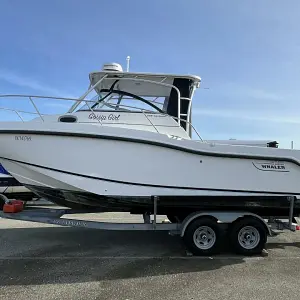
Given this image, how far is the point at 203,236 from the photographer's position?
573 centimetres

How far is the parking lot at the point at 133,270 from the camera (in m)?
4.11

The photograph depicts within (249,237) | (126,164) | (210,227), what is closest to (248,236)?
(249,237)

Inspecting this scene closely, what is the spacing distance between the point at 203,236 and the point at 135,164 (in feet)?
5.31

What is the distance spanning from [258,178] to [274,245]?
5.05 feet

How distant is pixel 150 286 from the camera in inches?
169

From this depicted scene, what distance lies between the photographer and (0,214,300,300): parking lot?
4.11 metres

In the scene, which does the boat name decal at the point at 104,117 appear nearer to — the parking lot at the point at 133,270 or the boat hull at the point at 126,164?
the boat hull at the point at 126,164

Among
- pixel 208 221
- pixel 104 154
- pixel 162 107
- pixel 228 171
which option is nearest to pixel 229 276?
pixel 208 221

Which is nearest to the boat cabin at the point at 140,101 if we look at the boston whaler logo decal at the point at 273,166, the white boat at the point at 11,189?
the boston whaler logo decal at the point at 273,166

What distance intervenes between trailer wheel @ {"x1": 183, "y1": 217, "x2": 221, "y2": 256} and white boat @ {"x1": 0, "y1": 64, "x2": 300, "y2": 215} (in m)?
0.29

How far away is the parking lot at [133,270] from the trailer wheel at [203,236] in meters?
0.17

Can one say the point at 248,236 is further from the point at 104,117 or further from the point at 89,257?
the point at 104,117

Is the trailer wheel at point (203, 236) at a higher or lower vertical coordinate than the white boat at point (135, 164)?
lower

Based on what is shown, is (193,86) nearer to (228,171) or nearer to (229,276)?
(228,171)
